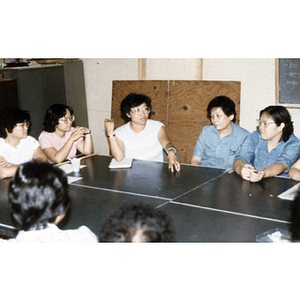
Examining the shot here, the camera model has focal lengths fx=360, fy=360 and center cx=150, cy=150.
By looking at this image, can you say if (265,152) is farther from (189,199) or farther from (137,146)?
(137,146)

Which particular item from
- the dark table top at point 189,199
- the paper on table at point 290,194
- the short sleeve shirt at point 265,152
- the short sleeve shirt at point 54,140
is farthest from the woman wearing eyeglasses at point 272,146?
the short sleeve shirt at point 54,140

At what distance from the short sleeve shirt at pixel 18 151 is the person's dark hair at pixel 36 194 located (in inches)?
54.6

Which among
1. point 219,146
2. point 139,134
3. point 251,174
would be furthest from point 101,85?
point 251,174

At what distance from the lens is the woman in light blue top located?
10.2 feet

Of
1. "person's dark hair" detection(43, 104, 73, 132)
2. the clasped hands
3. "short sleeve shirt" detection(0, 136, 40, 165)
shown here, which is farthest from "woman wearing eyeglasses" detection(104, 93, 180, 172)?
the clasped hands

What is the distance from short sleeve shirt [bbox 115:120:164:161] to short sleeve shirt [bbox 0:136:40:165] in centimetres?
78

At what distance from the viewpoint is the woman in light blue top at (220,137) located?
10.2 feet

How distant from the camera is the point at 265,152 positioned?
2881 millimetres

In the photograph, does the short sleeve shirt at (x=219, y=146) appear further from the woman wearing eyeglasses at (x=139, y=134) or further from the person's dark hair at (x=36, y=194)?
the person's dark hair at (x=36, y=194)

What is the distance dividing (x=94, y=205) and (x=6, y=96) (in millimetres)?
2507

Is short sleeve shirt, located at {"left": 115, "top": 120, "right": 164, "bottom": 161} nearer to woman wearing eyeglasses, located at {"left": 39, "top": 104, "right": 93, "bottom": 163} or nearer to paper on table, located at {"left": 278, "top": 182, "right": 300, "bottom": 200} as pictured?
woman wearing eyeglasses, located at {"left": 39, "top": 104, "right": 93, "bottom": 163}

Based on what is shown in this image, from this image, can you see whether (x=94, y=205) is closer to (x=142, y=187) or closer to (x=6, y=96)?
(x=142, y=187)

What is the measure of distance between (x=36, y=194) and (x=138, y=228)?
0.45 m
